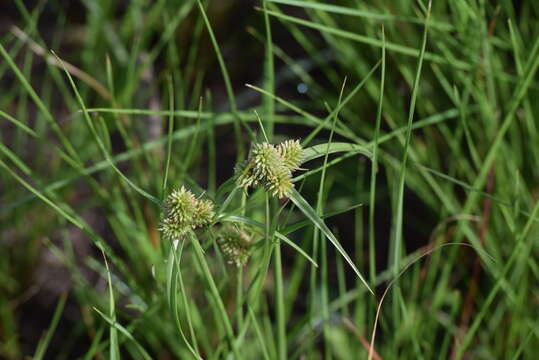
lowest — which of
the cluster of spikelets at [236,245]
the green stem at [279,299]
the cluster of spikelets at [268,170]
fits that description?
the green stem at [279,299]

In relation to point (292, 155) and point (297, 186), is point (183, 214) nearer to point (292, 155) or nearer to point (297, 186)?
point (292, 155)

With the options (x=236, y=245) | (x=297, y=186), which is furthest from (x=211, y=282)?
(x=297, y=186)

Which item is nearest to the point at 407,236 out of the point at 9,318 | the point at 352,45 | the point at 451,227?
the point at 451,227

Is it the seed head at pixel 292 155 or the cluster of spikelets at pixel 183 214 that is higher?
the seed head at pixel 292 155

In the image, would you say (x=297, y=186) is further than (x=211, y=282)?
Yes

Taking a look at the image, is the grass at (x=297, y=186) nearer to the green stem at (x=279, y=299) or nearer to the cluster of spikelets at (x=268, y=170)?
the green stem at (x=279, y=299)

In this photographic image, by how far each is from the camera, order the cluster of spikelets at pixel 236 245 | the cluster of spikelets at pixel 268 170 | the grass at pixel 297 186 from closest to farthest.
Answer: the cluster of spikelets at pixel 268 170, the cluster of spikelets at pixel 236 245, the grass at pixel 297 186

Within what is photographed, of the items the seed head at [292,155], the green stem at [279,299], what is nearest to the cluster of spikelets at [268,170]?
the seed head at [292,155]
